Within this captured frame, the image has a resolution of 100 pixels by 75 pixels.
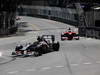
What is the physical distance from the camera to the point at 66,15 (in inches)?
3046

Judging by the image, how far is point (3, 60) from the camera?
2127 centimetres

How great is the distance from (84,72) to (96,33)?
88.7ft

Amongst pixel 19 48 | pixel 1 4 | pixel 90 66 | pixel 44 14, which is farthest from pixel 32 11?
pixel 90 66

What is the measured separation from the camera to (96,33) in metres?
42.0

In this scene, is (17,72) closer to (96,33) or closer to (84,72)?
(84,72)

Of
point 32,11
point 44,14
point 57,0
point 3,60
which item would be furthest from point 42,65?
point 57,0

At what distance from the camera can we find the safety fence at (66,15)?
44406 mm

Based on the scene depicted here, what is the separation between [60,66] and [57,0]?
9636 cm

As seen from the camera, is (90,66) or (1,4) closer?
(90,66)

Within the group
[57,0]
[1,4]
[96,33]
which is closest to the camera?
[96,33]

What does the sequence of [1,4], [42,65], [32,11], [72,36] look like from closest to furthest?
[42,65] < [72,36] < [1,4] < [32,11]

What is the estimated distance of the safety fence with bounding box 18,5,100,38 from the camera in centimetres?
4441

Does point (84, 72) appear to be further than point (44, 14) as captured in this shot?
No

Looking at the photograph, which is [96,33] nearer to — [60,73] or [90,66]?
[90,66]
